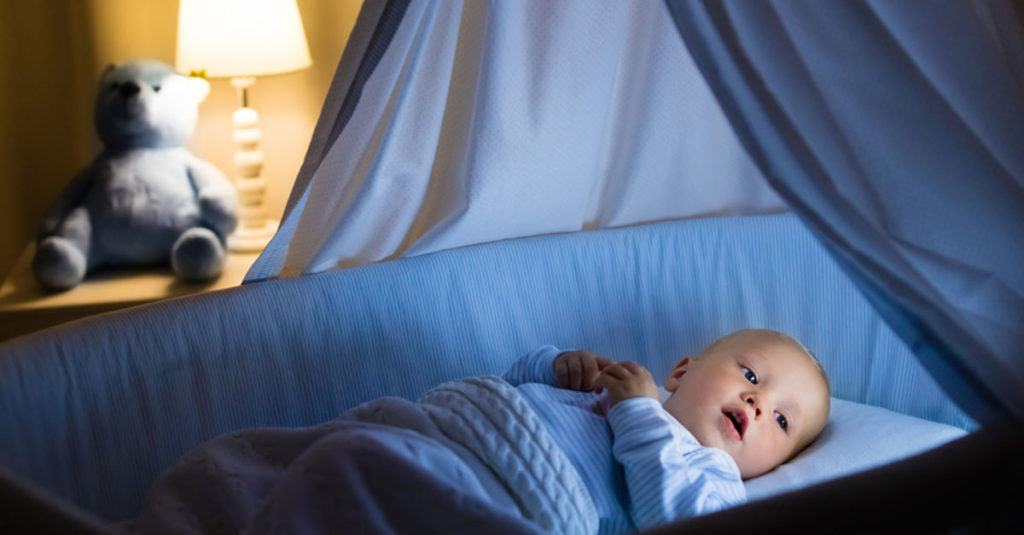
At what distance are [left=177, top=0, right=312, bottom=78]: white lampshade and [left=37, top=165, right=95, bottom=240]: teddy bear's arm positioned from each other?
0.42m

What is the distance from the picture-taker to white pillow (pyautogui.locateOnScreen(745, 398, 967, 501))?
145 cm

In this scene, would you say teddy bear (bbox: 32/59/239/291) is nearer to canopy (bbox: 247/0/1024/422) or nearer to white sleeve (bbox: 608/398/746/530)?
canopy (bbox: 247/0/1024/422)

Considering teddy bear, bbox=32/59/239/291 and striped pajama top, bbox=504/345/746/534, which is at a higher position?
teddy bear, bbox=32/59/239/291

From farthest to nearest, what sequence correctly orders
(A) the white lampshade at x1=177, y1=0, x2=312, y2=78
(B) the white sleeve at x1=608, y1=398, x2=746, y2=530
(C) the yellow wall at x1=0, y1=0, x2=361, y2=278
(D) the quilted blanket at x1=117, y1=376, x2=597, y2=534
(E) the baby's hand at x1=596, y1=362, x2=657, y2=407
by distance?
(C) the yellow wall at x1=0, y1=0, x2=361, y2=278
(A) the white lampshade at x1=177, y1=0, x2=312, y2=78
(E) the baby's hand at x1=596, y1=362, x2=657, y2=407
(B) the white sleeve at x1=608, y1=398, x2=746, y2=530
(D) the quilted blanket at x1=117, y1=376, x2=597, y2=534

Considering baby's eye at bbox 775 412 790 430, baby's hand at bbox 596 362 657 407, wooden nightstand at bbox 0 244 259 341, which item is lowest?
wooden nightstand at bbox 0 244 259 341

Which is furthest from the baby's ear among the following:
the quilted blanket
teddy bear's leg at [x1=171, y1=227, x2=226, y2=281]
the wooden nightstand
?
teddy bear's leg at [x1=171, y1=227, x2=226, y2=281]

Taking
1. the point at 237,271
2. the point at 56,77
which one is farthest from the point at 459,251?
the point at 56,77

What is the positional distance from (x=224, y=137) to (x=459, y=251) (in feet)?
5.02

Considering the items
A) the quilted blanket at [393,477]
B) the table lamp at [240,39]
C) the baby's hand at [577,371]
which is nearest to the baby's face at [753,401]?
the baby's hand at [577,371]

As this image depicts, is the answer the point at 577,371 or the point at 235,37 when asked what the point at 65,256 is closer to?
the point at 235,37

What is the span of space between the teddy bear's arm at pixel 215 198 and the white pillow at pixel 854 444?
165 centimetres

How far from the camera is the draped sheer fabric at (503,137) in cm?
144

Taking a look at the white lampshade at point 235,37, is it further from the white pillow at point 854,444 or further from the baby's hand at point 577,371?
the white pillow at point 854,444

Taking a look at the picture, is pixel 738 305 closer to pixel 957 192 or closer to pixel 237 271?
pixel 957 192
